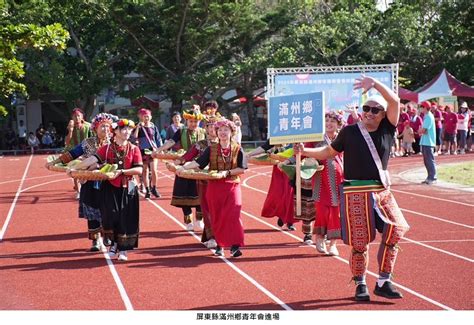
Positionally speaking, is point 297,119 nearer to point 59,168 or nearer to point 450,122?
point 59,168

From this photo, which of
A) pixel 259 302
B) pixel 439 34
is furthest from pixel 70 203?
pixel 439 34

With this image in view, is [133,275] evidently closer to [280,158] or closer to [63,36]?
[280,158]

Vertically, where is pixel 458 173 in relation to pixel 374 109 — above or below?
below

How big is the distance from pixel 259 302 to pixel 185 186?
501 cm

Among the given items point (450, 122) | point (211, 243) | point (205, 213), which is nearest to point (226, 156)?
point (205, 213)

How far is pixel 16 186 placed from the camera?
70.1 feet

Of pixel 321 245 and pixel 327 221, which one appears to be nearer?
pixel 327 221

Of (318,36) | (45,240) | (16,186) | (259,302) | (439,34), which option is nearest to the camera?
(259,302)

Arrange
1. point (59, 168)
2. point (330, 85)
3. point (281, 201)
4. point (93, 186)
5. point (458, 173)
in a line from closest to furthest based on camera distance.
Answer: point (59, 168)
point (93, 186)
point (281, 201)
point (458, 173)
point (330, 85)

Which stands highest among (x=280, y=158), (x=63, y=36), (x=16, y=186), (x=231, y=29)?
(x=231, y=29)

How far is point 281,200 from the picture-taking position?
464 inches

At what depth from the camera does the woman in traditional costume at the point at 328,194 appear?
976 cm

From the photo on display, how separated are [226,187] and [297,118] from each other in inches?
77.0

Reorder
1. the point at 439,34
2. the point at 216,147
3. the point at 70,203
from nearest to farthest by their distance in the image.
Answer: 1. the point at 216,147
2. the point at 70,203
3. the point at 439,34
